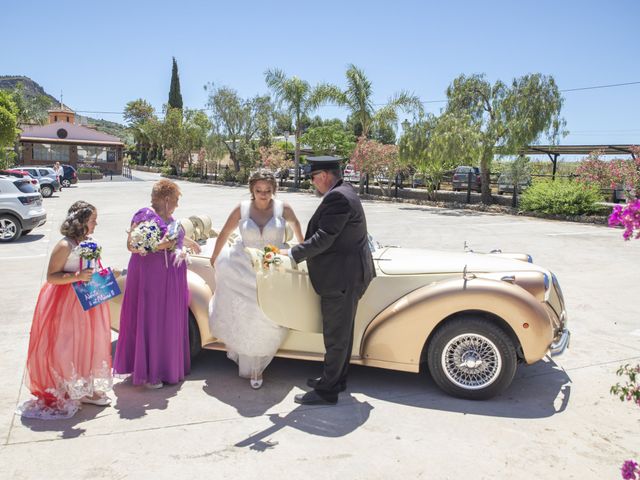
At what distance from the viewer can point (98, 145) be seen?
53.6 m

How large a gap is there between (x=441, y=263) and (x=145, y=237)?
2.45 metres

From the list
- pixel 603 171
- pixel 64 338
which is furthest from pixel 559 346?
pixel 603 171

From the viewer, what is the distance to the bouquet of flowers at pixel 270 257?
4.13 m

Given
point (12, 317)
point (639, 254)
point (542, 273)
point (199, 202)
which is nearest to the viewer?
point (542, 273)

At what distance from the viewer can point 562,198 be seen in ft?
67.6

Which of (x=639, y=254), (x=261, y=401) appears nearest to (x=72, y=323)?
Answer: (x=261, y=401)

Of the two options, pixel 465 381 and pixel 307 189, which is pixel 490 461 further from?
pixel 307 189

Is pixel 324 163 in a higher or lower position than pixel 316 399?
higher

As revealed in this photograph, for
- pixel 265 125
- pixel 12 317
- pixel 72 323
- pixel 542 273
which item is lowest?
pixel 12 317

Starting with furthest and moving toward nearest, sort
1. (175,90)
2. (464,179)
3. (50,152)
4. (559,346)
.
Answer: (175,90) < (50,152) < (464,179) < (559,346)

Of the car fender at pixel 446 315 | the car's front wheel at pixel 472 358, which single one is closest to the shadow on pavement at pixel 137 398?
the car fender at pixel 446 315

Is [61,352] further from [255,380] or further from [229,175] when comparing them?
[229,175]

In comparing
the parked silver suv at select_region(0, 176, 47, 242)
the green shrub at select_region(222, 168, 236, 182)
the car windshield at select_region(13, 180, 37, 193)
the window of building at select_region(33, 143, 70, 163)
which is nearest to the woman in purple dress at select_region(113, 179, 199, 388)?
the parked silver suv at select_region(0, 176, 47, 242)

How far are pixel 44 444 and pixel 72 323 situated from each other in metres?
0.82
